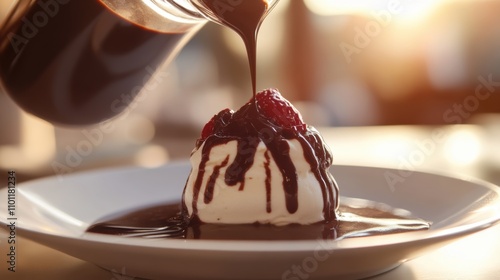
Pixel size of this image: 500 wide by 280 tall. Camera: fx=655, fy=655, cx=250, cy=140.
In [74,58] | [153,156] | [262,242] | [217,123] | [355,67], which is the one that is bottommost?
[262,242]

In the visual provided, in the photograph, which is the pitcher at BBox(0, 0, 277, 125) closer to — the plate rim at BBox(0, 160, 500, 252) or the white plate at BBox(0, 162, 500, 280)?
the white plate at BBox(0, 162, 500, 280)

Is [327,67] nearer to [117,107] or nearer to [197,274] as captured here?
[117,107]

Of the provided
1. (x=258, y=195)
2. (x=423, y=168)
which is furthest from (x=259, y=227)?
(x=423, y=168)

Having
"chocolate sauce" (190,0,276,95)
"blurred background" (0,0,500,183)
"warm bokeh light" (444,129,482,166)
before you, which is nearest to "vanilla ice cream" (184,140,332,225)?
"chocolate sauce" (190,0,276,95)

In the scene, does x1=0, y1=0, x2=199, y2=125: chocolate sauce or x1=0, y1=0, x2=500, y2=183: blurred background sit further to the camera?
x1=0, y1=0, x2=500, y2=183: blurred background

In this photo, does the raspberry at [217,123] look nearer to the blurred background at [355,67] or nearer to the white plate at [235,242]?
the white plate at [235,242]

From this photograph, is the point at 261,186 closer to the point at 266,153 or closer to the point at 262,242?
the point at 266,153
